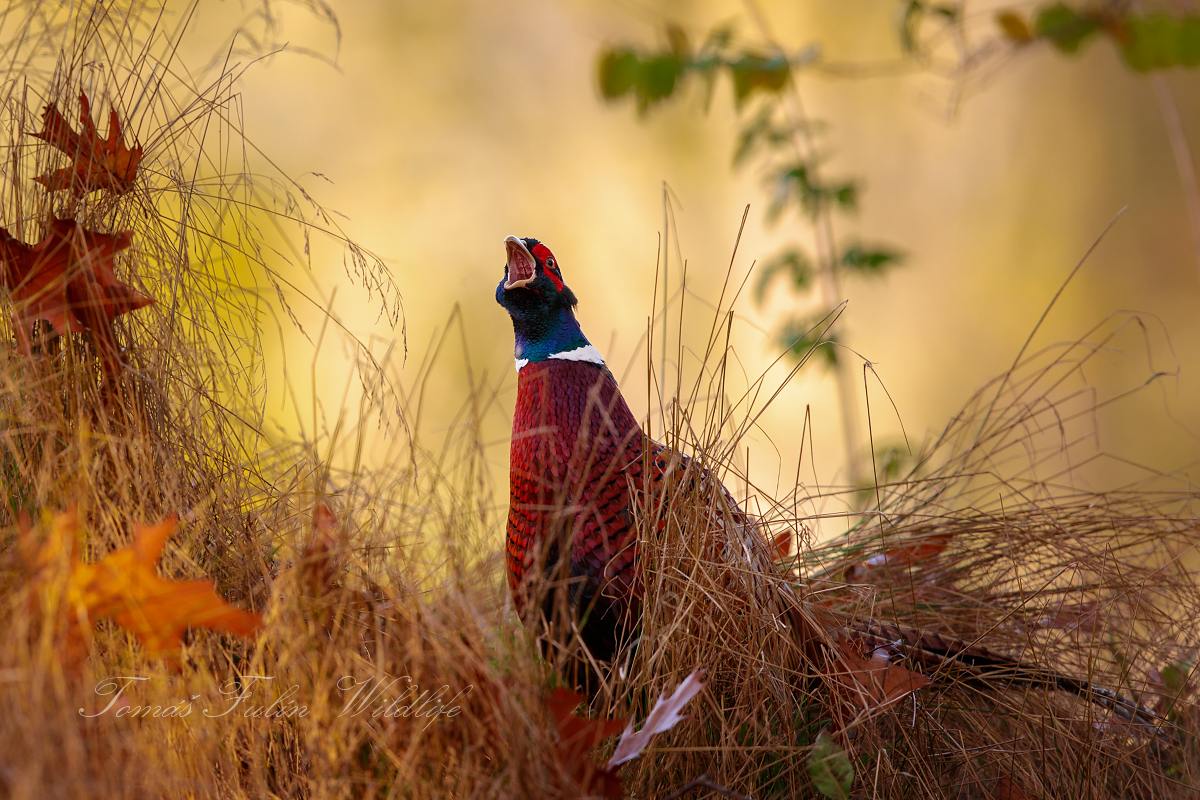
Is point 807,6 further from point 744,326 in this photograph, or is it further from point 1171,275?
point 1171,275

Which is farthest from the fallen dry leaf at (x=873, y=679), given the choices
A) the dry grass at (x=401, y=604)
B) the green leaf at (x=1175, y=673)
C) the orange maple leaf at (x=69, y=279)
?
the orange maple leaf at (x=69, y=279)

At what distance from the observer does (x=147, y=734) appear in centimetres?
99

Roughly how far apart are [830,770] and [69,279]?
100 cm

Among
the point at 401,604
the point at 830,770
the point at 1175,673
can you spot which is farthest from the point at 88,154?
the point at 1175,673

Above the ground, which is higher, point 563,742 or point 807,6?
point 807,6

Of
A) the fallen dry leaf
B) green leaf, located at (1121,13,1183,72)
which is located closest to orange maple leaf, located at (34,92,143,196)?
the fallen dry leaf

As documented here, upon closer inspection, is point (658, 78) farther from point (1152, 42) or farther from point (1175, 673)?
point (1175, 673)

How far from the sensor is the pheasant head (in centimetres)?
160

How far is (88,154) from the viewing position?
132cm

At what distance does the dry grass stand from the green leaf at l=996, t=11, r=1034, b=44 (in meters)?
1.28

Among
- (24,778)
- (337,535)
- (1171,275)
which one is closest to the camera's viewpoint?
(24,778)

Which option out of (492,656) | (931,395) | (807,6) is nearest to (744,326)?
(931,395)

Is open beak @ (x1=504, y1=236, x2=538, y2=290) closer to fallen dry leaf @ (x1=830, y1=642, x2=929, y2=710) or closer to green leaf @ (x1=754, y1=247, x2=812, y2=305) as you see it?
fallen dry leaf @ (x1=830, y1=642, x2=929, y2=710)

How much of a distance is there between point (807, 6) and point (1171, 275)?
253 centimetres
